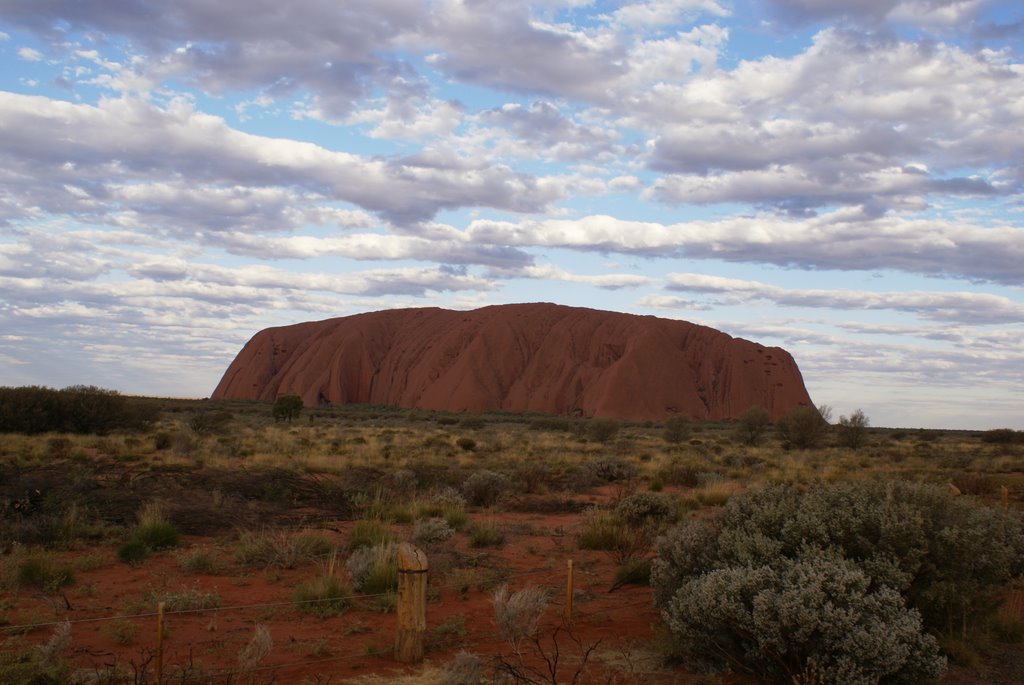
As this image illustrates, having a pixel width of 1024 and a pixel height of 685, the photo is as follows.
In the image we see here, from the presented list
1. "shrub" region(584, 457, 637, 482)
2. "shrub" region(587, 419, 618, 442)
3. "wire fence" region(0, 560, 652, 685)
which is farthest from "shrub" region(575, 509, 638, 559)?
"shrub" region(587, 419, 618, 442)

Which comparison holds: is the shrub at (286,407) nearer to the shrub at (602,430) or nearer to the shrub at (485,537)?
the shrub at (602,430)

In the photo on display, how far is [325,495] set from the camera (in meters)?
15.1

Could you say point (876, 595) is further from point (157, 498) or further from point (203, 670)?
point (157, 498)

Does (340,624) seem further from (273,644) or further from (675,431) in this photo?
(675,431)

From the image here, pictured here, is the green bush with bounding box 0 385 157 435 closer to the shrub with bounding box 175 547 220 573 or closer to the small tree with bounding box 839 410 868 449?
the shrub with bounding box 175 547 220 573

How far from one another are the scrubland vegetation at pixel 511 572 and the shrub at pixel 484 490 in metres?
0.04

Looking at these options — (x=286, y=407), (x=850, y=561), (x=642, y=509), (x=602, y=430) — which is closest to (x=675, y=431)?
(x=602, y=430)

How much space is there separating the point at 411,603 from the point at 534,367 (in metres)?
72.9

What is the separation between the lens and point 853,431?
36.9 m

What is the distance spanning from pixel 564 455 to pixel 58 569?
18233mm

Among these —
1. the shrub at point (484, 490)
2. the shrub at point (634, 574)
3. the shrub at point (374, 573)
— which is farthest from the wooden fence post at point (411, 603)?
the shrub at point (484, 490)

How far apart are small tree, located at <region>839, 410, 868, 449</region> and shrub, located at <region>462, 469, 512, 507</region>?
84.4 ft

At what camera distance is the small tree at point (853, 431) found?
121 feet

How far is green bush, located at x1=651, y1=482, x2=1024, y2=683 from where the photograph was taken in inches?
225
